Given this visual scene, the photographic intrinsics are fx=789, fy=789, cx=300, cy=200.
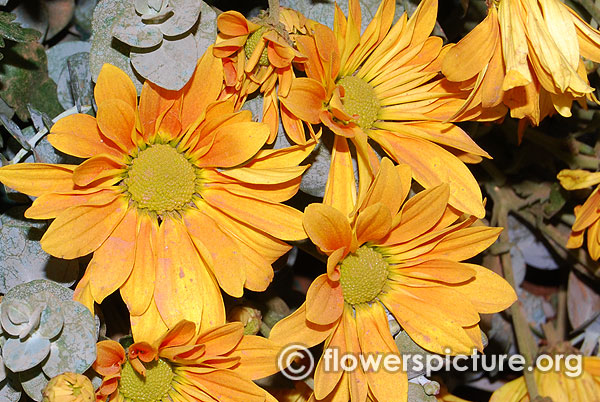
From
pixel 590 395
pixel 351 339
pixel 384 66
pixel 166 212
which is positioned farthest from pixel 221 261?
pixel 590 395

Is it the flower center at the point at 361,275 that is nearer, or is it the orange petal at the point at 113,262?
the orange petal at the point at 113,262

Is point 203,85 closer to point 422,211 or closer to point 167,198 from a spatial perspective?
point 167,198

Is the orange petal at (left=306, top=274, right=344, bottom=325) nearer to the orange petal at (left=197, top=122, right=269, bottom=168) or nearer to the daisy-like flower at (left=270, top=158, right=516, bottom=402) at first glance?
the daisy-like flower at (left=270, top=158, right=516, bottom=402)

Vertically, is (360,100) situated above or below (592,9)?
below

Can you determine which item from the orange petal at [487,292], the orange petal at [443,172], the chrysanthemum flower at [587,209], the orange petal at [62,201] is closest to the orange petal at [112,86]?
the orange petal at [62,201]

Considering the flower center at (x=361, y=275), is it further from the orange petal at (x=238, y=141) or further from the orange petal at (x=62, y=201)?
the orange petal at (x=62, y=201)

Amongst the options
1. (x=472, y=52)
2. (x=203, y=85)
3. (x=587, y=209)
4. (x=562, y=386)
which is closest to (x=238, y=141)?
(x=203, y=85)
